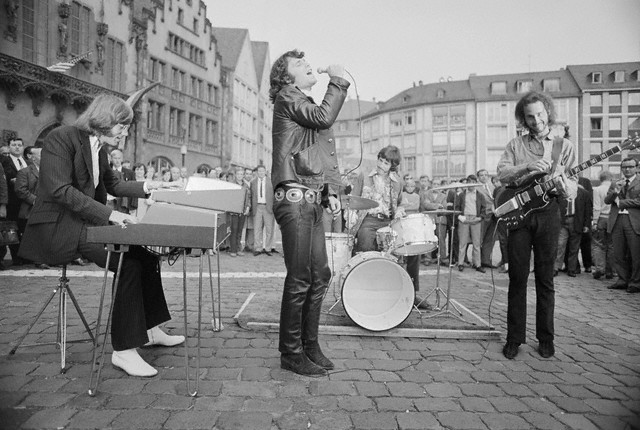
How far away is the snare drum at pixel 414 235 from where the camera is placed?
17.0 ft

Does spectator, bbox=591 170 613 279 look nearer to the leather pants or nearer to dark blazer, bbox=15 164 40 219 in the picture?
the leather pants

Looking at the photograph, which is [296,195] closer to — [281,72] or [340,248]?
[281,72]

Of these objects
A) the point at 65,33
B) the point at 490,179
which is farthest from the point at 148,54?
the point at 490,179

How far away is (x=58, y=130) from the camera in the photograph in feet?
11.2

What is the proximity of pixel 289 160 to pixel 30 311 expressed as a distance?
378cm

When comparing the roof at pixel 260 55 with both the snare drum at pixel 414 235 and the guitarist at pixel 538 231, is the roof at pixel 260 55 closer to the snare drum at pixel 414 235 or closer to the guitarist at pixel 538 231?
the snare drum at pixel 414 235

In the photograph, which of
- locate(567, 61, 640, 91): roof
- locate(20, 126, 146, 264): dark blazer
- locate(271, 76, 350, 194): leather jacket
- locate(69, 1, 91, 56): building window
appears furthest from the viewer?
locate(567, 61, 640, 91): roof

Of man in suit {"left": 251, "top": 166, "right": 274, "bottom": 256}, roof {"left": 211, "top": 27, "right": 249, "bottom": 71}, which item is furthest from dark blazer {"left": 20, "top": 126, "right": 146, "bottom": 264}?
roof {"left": 211, "top": 27, "right": 249, "bottom": 71}

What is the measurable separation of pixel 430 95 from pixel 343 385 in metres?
67.6

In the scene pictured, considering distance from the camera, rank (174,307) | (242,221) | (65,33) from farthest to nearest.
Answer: (65,33)
(242,221)
(174,307)

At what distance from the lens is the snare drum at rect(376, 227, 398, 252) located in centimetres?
530

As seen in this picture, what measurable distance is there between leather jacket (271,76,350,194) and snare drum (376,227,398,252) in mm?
1791

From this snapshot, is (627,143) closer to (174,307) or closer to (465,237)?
(174,307)

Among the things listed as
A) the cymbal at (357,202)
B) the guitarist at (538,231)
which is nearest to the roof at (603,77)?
the guitarist at (538,231)
